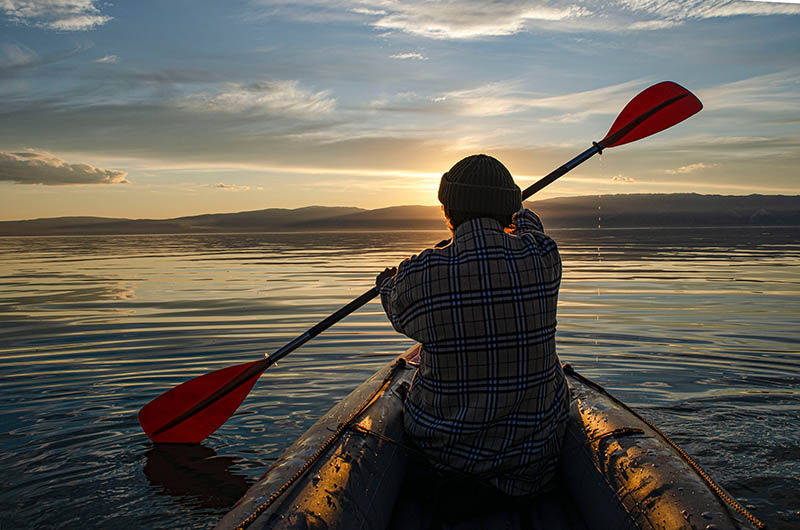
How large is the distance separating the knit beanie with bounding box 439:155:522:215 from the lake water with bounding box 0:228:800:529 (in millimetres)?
2443

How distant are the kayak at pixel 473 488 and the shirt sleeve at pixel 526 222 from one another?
3.24ft

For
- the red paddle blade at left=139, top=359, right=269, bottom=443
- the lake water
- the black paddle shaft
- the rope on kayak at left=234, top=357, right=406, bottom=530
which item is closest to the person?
the rope on kayak at left=234, top=357, right=406, bottom=530

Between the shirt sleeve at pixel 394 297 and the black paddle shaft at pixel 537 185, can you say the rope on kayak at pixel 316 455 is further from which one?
the black paddle shaft at pixel 537 185

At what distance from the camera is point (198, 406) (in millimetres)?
4887

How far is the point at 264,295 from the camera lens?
12297 mm

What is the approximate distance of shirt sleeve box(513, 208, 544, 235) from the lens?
8.99 ft

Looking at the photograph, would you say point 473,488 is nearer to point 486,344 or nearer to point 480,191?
point 486,344

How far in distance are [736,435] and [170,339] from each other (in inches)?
263

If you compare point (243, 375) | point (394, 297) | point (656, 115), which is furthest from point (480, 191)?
point (656, 115)

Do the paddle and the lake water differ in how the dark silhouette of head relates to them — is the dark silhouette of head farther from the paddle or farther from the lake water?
the lake water

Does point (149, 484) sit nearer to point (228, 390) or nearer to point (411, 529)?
point (228, 390)

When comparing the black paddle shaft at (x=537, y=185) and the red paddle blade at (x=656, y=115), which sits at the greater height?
the red paddle blade at (x=656, y=115)

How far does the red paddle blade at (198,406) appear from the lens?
4.75 m

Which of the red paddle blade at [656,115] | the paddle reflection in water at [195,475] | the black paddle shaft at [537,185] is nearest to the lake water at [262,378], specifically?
the paddle reflection in water at [195,475]
